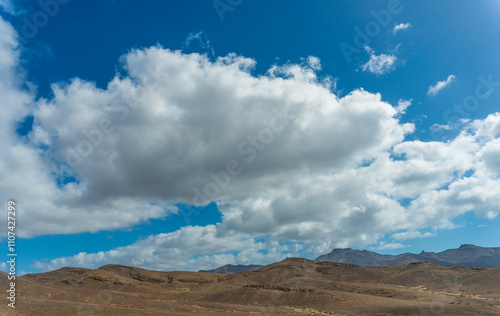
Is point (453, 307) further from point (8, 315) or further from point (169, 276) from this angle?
point (169, 276)

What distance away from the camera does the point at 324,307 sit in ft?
179

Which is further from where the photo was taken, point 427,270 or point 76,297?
point 427,270

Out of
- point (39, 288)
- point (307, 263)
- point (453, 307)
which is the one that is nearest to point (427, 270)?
point (307, 263)

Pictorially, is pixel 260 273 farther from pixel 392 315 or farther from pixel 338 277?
pixel 392 315

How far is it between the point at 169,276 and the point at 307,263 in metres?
60.2

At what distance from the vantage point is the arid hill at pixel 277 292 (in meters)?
45.3

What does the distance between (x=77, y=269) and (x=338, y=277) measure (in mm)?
94573

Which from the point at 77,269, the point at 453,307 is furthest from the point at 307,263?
the point at 453,307

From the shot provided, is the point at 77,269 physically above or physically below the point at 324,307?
above

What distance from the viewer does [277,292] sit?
65812 millimetres

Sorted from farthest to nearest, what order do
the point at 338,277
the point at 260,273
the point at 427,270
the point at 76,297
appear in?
the point at 260,273 → the point at 338,277 → the point at 427,270 → the point at 76,297

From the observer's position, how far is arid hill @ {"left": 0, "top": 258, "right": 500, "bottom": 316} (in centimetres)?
4531

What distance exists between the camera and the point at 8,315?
3372 cm

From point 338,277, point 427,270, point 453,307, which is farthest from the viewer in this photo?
point 338,277
